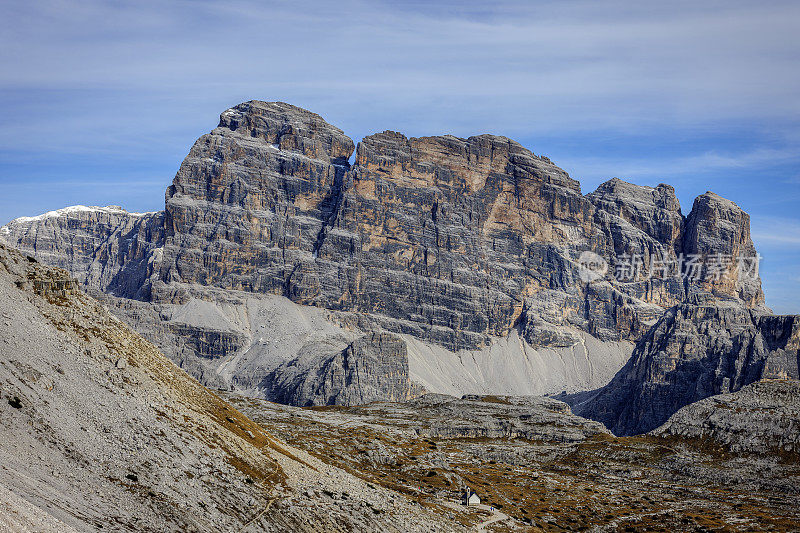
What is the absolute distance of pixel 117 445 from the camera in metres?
65.8

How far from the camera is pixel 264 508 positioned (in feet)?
236

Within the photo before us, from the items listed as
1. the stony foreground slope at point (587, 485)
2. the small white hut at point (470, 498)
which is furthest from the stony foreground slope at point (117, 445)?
the small white hut at point (470, 498)

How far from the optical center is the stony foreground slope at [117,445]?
58.1 metres

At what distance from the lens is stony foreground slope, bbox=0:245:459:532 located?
58062mm

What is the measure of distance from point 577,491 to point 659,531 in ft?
102

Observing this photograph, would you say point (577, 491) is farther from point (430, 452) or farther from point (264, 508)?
point (264, 508)

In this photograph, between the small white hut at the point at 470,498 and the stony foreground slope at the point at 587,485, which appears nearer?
the small white hut at the point at 470,498

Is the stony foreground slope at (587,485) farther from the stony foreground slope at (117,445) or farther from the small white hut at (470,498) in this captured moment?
the stony foreground slope at (117,445)

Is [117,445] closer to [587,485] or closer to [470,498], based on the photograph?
[470,498]

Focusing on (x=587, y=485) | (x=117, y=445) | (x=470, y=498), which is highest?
(x=117, y=445)

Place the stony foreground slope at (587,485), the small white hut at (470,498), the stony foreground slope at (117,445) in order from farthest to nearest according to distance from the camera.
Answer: the stony foreground slope at (587,485) → the small white hut at (470,498) → the stony foreground slope at (117,445)

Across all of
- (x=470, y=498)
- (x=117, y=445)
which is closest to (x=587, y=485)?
(x=470, y=498)

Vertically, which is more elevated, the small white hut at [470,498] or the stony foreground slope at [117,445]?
the stony foreground slope at [117,445]

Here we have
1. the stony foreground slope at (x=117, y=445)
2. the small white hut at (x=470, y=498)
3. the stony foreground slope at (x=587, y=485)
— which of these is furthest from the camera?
the stony foreground slope at (x=587, y=485)
